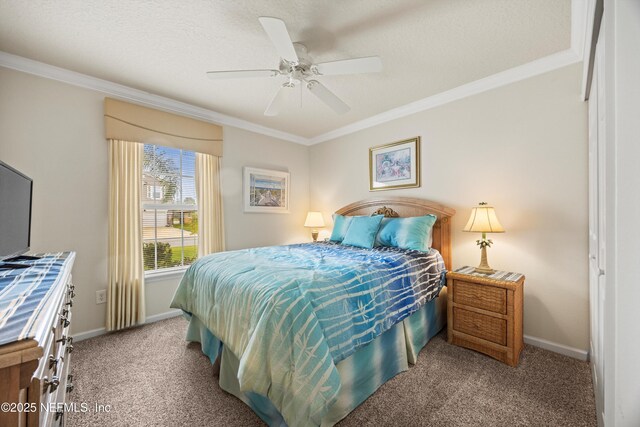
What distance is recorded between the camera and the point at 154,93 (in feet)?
9.68

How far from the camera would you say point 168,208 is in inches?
126

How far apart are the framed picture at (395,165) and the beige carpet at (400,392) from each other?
1.95m

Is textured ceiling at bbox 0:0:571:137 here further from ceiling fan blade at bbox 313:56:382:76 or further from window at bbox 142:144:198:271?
window at bbox 142:144:198:271

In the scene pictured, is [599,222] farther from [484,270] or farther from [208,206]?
[208,206]

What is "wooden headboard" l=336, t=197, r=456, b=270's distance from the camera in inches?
Answer: 114

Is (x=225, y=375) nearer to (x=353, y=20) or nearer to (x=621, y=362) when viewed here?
(x=621, y=362)

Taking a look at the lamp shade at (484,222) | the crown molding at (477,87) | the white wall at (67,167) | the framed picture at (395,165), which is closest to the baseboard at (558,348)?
the lamp shade at (484,222)

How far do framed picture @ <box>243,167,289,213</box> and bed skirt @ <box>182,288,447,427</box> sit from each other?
1902 mm

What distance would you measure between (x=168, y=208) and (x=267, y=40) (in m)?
2.26

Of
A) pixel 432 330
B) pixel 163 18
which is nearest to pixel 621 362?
pixel 432 330

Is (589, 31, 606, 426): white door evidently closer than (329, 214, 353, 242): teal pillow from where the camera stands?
Yes

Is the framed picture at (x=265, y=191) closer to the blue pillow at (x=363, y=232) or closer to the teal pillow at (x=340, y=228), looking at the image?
the teal pillow at (x=340, y=228)

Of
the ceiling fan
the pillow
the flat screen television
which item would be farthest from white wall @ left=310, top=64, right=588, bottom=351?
the flat screen television

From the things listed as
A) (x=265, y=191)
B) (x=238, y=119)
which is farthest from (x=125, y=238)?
(x=238, y=119)
